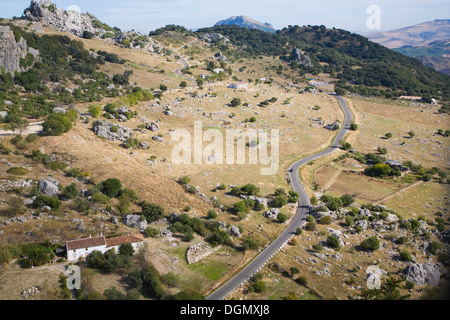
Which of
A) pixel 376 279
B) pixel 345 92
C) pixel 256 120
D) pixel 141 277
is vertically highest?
pixel 345 92

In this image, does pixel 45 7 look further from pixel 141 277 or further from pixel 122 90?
pixel 141 277

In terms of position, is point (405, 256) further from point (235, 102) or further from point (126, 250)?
point (235, 102)

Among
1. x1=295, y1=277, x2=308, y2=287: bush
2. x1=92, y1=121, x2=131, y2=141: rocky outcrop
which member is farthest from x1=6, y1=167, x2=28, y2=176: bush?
x1=295, y1=277, x2=308, y2=287: bush

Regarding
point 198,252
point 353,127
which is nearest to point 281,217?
point 198,252

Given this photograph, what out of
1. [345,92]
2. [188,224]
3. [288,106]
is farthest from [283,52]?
[188,224]

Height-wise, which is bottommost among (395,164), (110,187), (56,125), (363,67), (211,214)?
(211,214)

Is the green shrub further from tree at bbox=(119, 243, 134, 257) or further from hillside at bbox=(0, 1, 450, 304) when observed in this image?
tree at bbox=(119, 243, 134, 257)
